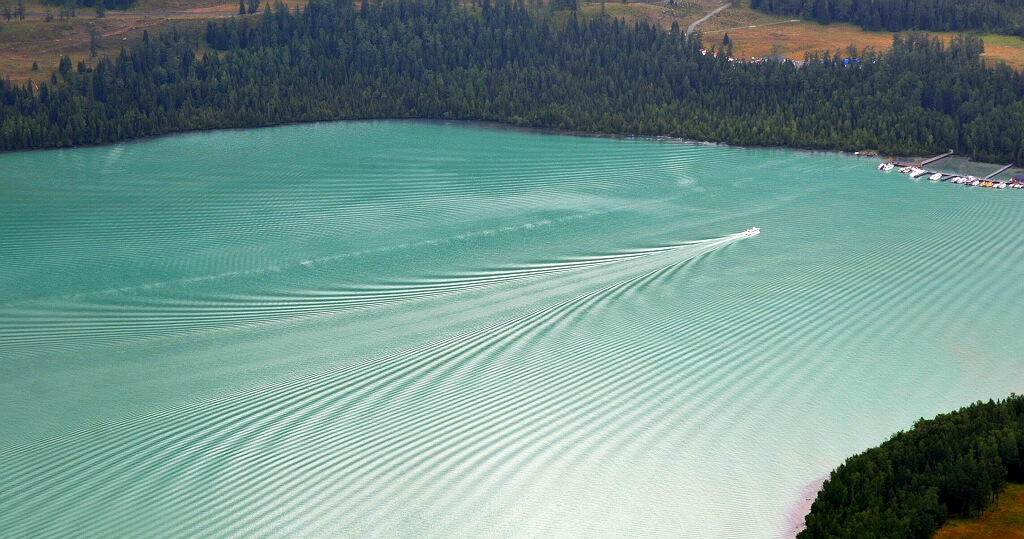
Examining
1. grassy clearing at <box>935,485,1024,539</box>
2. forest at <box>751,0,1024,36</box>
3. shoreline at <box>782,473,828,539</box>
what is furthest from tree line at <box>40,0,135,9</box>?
grassy clearing at <box>935,485,1024,539</box>

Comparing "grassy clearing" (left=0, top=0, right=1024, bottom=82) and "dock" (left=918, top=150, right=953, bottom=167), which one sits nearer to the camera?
"dock" (left=918, top=150, right=953, bottom=167)

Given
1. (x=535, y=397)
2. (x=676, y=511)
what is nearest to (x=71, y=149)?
(x=535, y=397)

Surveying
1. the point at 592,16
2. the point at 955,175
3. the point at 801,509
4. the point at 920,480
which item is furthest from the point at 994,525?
the point at 592,16

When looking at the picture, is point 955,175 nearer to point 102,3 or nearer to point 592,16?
point 592,16

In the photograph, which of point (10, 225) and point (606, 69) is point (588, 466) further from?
point (606, 69)

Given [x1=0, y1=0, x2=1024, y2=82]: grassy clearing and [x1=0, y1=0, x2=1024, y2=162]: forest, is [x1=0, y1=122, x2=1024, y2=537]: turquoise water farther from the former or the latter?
[x1=0, y1=0, x2=1024, y2=82]: grassy clearing
